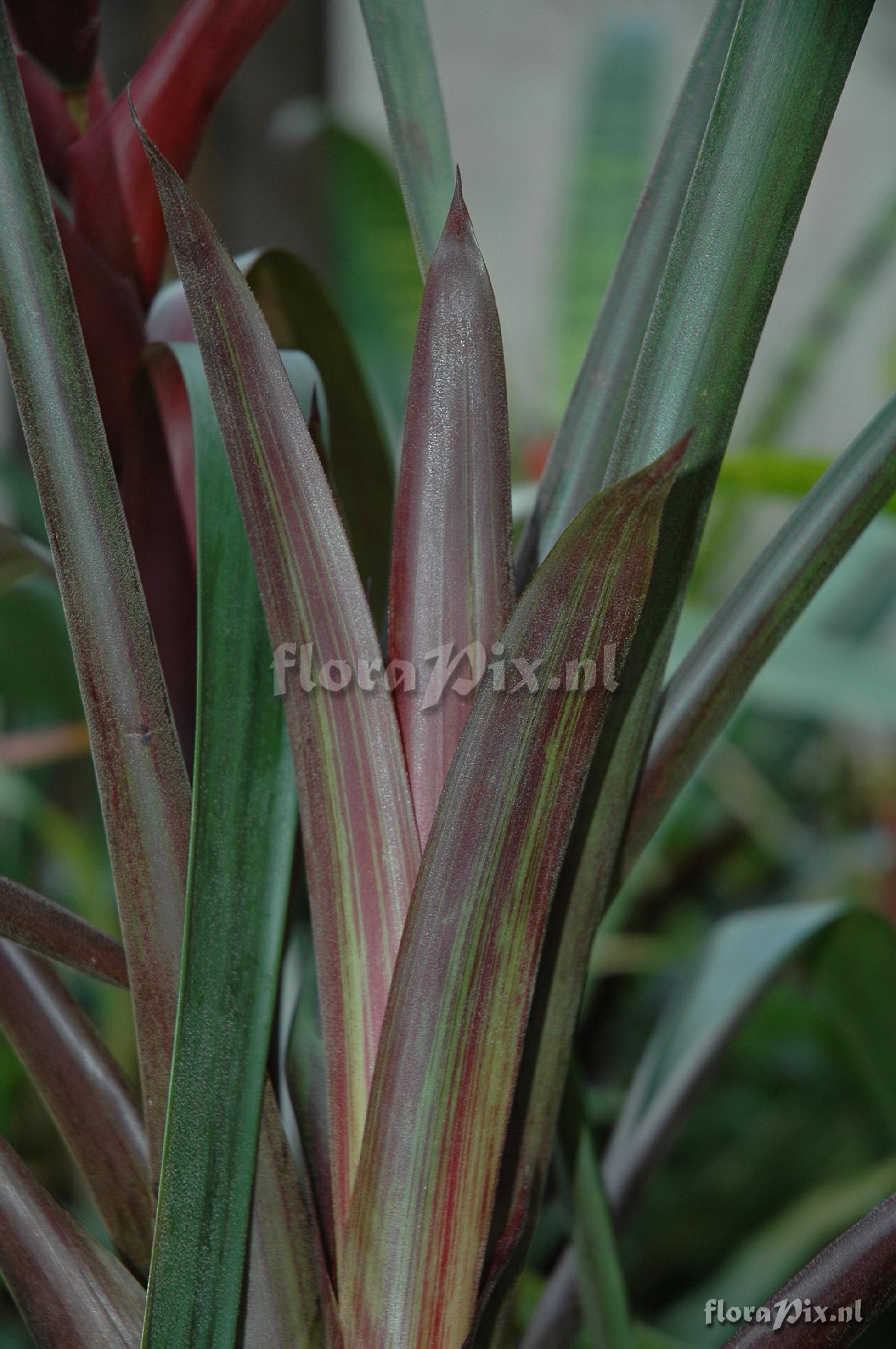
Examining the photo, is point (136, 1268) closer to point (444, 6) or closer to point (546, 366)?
point (546, 366)

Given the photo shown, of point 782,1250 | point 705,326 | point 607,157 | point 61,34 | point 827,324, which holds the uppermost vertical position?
point 607,157

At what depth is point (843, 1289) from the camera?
0.56ft

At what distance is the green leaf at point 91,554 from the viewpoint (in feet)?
0.55

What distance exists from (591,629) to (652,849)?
0.54 meters

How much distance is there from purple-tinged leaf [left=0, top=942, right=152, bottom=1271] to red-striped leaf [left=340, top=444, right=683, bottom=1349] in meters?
0.05

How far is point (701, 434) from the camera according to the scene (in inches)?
7.0

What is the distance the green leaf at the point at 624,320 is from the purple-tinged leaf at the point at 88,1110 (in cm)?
13

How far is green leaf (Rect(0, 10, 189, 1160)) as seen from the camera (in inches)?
6.6

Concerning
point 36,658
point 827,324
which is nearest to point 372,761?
point 36,658

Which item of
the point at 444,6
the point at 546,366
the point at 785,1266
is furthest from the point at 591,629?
the point at 444,6

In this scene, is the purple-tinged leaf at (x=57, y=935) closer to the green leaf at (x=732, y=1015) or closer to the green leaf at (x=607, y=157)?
the green leaf at (x=732, y=1015)

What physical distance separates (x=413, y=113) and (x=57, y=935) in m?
0.18

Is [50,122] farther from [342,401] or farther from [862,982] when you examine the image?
[862,982]

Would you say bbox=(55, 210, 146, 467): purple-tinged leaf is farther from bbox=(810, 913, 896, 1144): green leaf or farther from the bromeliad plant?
bbox=(810, 913, 896, 1144): green leaf
